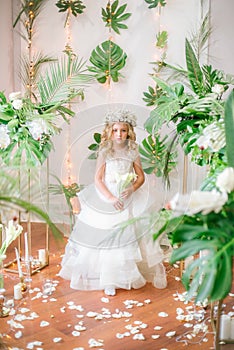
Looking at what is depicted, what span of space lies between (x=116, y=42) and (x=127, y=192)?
161cm

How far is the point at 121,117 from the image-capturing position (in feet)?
13.4

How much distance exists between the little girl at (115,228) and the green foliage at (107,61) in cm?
96

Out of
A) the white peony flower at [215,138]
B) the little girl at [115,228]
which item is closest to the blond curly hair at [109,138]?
the little girl at [115,228]

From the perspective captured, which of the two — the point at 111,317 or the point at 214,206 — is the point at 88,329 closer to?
the point at 111,317

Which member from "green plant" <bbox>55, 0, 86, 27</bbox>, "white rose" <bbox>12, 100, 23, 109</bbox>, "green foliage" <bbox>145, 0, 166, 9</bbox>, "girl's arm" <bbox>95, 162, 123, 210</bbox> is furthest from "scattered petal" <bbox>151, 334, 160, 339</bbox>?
"green plant" <bbox>55, 0, 86, 27</bbox>

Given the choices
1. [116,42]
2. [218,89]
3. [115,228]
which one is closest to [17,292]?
[115,228]

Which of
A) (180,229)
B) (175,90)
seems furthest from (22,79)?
(180,229)

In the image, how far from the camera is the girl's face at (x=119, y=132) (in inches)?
160

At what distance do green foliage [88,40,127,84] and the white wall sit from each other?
0.06 meters

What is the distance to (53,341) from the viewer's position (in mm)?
3111

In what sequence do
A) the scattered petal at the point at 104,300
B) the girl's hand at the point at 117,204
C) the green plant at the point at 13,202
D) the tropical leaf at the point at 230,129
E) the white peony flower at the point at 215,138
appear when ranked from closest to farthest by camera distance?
1. the green plant at the point at 13,202
2. the tropical leaf at the point at 230,129
3. the white peony flower at the point at 215,138
4. the scattered petal at the point at 104,300
5. the girl's hand at the point at 117,204

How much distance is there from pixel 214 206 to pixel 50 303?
2002mm

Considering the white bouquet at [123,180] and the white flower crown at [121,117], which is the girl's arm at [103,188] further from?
the white flower crown at [121,117]

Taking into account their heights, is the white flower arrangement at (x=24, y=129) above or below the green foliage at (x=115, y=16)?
below
